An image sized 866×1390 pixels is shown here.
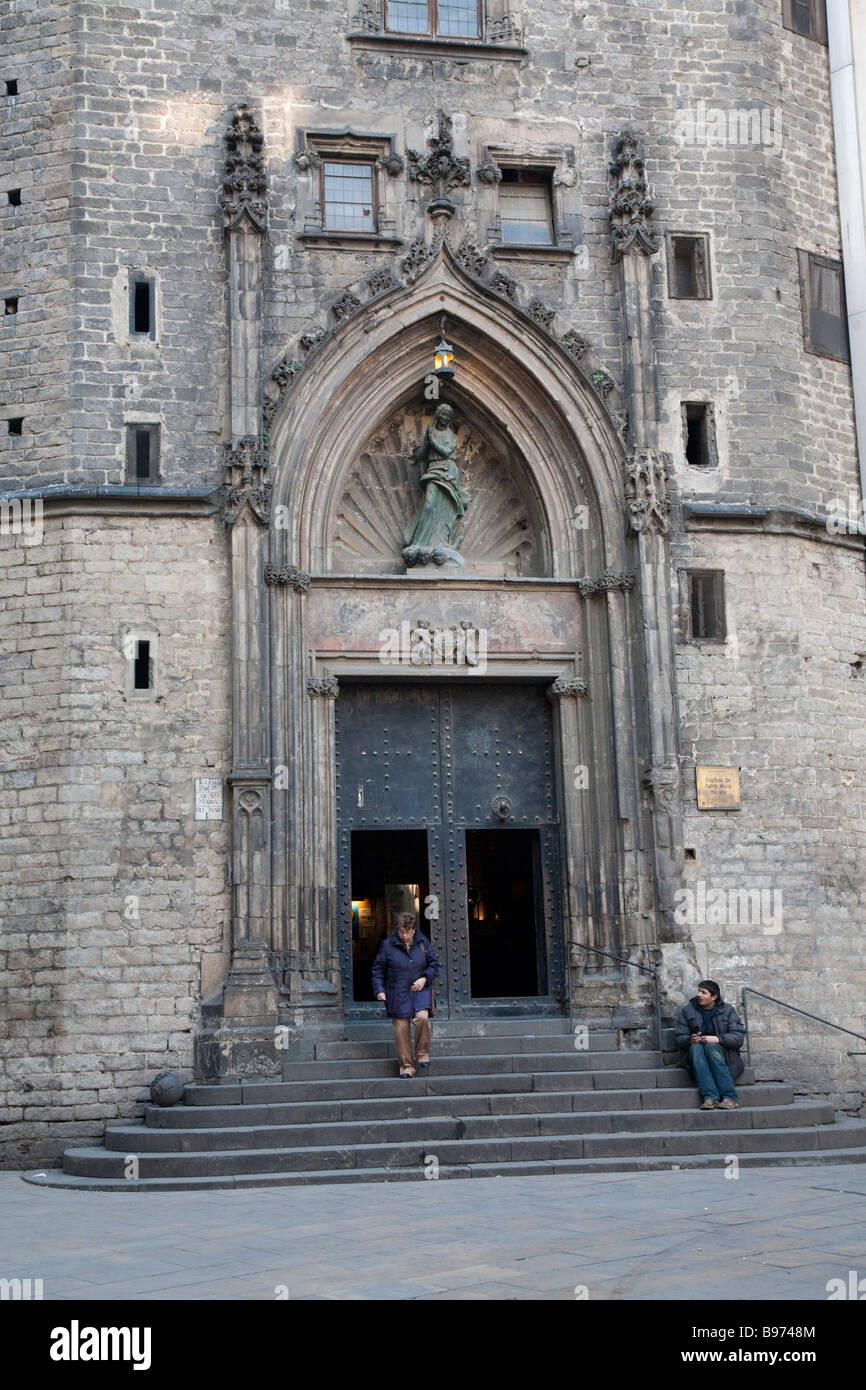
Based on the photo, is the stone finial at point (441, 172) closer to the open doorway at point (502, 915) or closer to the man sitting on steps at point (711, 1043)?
the open doorway at point (502, 915)

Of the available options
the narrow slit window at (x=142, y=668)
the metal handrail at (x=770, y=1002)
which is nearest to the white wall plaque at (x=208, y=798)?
the narrow slit window at (x=142, y=668)

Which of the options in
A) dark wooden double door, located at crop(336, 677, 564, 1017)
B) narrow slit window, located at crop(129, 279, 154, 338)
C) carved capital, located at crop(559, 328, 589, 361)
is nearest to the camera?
narrow slit window, located at crop(129, 279, 154, 338)

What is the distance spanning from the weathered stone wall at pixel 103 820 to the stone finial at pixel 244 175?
317 centimetres

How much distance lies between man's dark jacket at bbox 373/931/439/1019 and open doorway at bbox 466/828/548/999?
2655 mm

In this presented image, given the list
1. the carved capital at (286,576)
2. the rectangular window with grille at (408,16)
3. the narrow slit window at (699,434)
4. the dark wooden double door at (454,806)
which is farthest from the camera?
the rectangular window with grille at (408,16)

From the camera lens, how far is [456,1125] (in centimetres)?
1297

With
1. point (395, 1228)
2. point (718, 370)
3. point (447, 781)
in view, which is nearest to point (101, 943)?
point (447, 781)

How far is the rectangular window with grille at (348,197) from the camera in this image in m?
16.7

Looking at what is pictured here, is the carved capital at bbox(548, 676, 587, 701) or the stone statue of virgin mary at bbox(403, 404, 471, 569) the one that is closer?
the carved capital at bbox(548, 676, 587, 701)

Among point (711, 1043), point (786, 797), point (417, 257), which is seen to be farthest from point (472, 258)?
point (711, 1043)

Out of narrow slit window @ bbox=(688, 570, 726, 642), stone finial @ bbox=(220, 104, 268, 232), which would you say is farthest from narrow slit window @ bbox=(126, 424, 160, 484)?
narrow slit window @ bbox=(688, 570, 726, 642)

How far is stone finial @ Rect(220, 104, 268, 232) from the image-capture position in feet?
52.0

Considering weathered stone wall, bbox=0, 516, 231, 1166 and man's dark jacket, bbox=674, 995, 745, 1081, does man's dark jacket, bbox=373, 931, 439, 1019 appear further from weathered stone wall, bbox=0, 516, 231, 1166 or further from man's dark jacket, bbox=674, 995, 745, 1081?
man's dark jacket, bbox=674, 995, 745, 1081

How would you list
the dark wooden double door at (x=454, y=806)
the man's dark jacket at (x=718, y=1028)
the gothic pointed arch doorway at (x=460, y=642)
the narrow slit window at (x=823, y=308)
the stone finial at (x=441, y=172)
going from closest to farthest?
1. the man's dark jacket at (x=718, y=1028)
2. the gothic pointed arch doorway at (x=460, y=642)
3. the dark wooden double door at (x=454, y=806)
4. the stone finial at (x=441, y=172)
5. the narrow slit window at (x=823, y=308)
